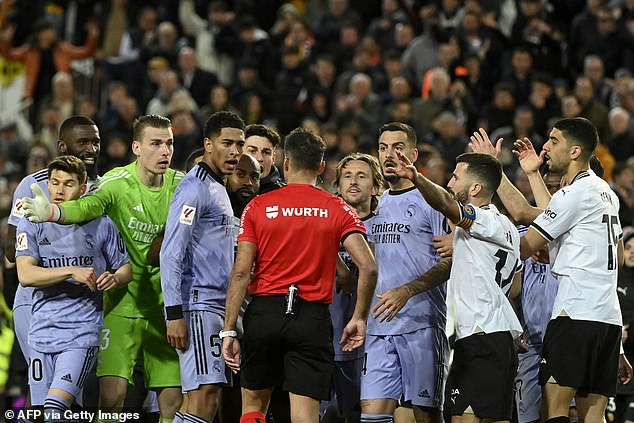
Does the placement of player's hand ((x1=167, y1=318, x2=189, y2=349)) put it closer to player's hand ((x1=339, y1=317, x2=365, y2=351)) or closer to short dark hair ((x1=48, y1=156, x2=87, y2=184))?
player's hand ((x1=339, y1=317, x2=365, y2=351))

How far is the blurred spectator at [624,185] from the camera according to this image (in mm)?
14101

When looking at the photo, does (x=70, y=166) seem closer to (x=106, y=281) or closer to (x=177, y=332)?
(x=106, y=281)

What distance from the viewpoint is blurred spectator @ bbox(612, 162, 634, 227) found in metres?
14.1

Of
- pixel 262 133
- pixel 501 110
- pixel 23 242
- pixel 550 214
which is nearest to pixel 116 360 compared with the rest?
pixel 23 242

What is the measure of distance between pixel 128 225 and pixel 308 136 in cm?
189

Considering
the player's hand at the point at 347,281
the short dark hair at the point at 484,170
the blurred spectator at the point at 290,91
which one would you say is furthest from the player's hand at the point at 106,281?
the blurred spectator at the point at 290,91

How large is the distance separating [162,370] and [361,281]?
2022mm

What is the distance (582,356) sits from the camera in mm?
8406

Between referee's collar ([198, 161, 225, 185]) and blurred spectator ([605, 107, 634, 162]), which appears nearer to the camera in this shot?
referee's collar ([198, 161, 225, 185])

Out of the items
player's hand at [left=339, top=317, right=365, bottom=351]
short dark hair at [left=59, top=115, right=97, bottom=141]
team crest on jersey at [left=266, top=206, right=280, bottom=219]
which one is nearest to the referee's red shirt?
team crest on jersey at [left=266, top=206, right=280, bottom=219]

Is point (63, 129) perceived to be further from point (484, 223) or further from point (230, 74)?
point (230, 74)

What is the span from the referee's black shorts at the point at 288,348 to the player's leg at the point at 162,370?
119 cm

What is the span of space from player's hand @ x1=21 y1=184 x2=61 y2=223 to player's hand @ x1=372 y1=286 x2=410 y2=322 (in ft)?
8.58
